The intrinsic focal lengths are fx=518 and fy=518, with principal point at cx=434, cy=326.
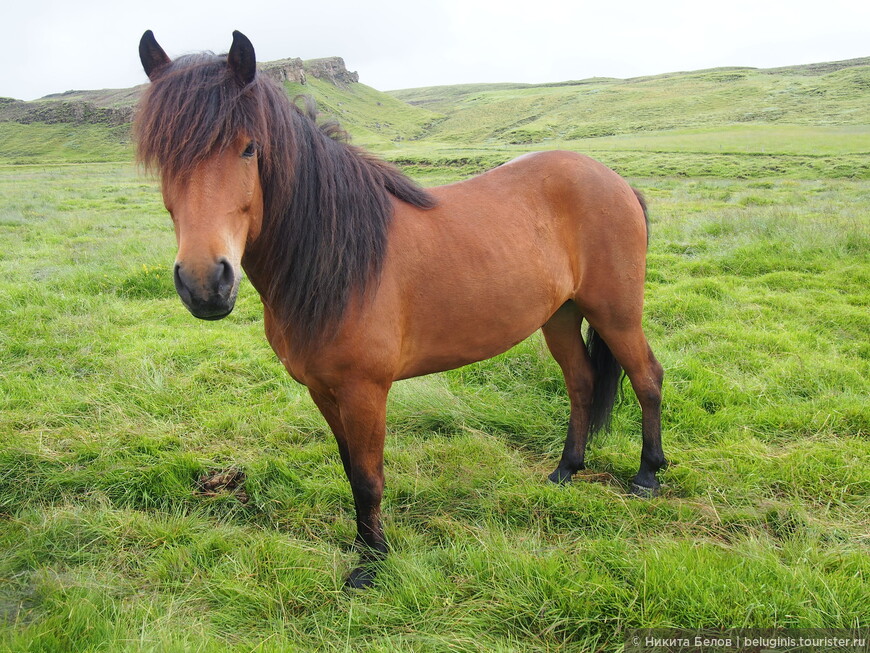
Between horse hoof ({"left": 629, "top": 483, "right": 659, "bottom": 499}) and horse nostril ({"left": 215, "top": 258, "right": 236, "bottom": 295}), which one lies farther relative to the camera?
horse hoof ({"left": 629, "top": 483, "right": 659, "bottom": 499})

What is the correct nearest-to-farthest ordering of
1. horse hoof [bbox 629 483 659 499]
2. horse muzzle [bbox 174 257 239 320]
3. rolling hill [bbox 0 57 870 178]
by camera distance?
horse muzzle [bbox 174 257 239 320] < horse hoof [bbox 629 483 659 499] < rolling hill [bbox 0 57 870 178]

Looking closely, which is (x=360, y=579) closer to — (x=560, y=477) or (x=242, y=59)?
(x=560, y=477)

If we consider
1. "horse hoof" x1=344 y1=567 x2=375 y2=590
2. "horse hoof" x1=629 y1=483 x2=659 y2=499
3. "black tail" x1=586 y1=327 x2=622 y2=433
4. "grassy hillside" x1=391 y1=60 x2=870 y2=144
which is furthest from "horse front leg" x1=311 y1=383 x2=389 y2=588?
"grassy hillside" x1=391 y1=60 x2=870 y2=144

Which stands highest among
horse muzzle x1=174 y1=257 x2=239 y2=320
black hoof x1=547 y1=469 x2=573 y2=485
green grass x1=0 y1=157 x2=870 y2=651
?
horse muzzle x1=174 y1=257 x2=239 y2=320

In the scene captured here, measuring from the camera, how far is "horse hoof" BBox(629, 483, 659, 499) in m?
3.24

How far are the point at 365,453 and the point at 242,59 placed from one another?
1854 mm

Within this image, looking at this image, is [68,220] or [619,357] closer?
[619,357]

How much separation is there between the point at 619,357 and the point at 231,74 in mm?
2758

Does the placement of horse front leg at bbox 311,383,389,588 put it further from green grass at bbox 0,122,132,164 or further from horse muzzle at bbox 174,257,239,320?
green grass at bbox 0,122,132,164

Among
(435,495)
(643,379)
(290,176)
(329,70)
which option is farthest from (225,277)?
(329,70)

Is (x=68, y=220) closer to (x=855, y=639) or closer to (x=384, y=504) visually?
(x=384, y=504)

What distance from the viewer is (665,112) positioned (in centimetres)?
5781

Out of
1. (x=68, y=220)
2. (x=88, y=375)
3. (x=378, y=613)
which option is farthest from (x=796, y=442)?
(x=68, y=220)

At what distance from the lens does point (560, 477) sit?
11.4 feet
